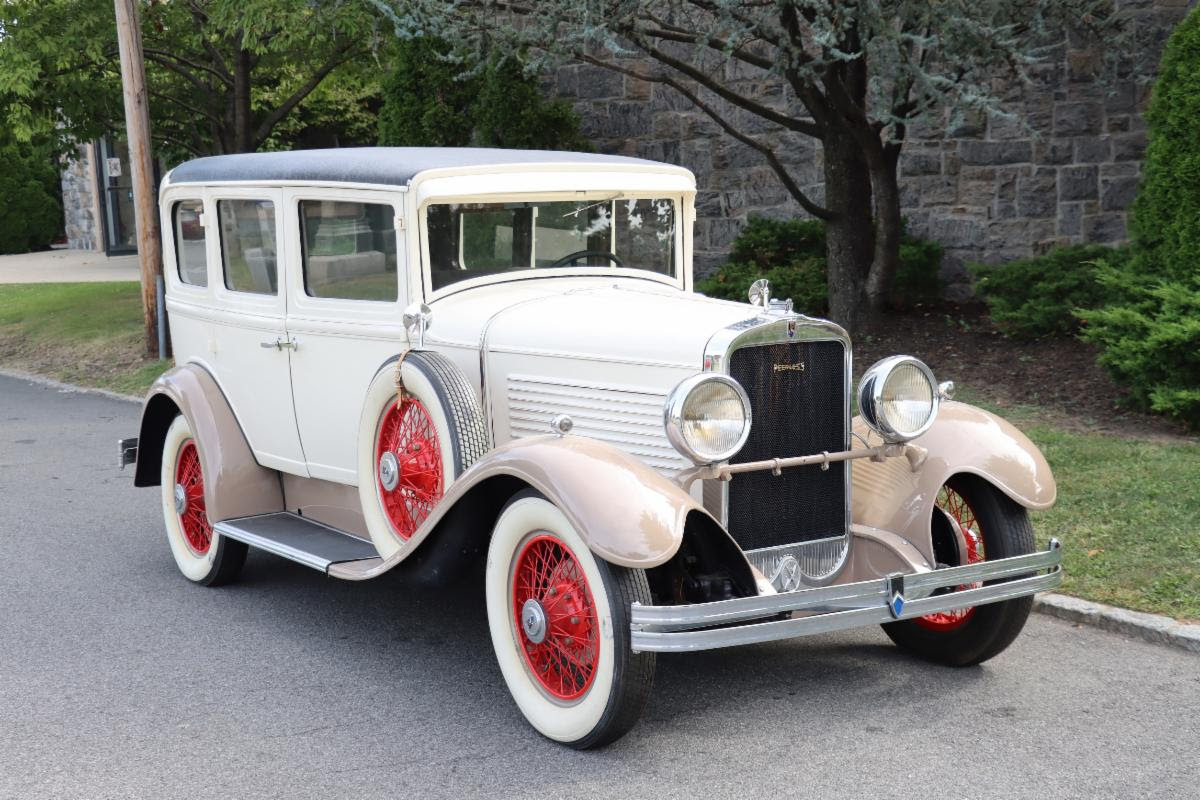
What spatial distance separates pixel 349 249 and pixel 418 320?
0.59m

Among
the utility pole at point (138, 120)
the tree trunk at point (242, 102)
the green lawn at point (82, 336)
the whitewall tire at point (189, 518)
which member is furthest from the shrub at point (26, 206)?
the whitewall tire at point (189, 518)

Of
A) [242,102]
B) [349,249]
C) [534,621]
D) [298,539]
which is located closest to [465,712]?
[534,621]

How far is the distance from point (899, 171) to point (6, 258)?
23.4 metres

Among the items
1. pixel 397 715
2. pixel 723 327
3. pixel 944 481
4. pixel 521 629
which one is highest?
pixel 723 327

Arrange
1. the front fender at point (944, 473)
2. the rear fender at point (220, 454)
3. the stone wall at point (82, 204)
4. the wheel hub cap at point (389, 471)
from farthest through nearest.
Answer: the stone wall at point (82, 204), the rear fender at point (220, 454), the wheel hub cap at point (389, 471), the front fender at point (944, 473)

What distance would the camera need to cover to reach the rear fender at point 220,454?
5812 millimetres

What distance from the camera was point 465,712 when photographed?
4.46 m

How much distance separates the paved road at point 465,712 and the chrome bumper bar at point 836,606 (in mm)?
393

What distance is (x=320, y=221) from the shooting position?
217 inches

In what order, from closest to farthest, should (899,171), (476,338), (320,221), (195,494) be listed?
(476,338), (320,221), (195,494), (899,171)

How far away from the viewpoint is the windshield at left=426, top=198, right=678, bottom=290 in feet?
17.1

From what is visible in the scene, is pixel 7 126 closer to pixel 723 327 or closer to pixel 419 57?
pixel 419 57

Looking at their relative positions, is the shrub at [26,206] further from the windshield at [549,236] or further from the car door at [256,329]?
the windshield at [549,236]

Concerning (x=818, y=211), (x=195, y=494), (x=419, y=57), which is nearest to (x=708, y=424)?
(x=195, y=494)
